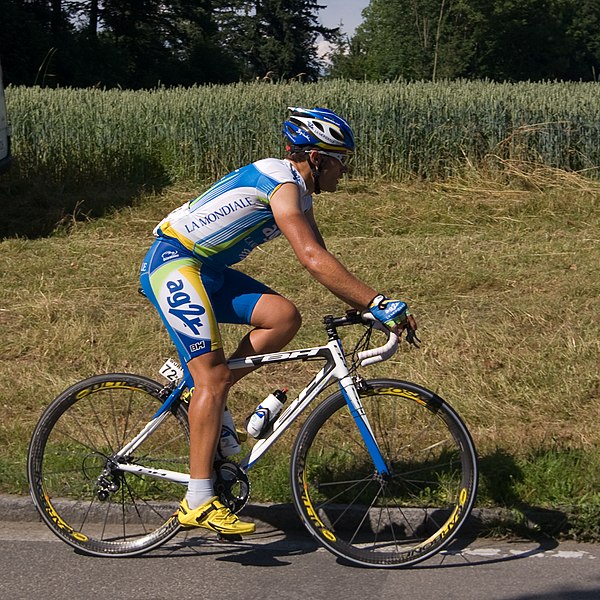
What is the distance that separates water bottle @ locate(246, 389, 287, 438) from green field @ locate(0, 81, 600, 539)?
688mm

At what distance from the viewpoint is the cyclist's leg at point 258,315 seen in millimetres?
5191

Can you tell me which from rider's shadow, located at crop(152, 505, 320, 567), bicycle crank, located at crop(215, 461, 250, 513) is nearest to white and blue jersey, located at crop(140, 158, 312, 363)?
bicycle crank, located at crop(215, 461, 250, 513)

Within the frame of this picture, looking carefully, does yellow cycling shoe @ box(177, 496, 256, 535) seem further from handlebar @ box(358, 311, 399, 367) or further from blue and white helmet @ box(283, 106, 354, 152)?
blue and white helmet @ box(283, 106, 354, 152)

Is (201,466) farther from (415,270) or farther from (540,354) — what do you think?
(415,270)

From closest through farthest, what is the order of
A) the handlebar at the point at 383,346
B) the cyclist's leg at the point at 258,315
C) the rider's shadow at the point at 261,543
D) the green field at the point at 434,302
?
the handlebar at the point at 383,346, the cyclist's leg at the point at 258,315, the rider's shadow at the point at 261,543, the green field at the point at 434,302

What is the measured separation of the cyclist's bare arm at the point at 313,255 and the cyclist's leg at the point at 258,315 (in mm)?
381

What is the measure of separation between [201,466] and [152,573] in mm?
517

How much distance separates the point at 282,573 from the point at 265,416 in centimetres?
69

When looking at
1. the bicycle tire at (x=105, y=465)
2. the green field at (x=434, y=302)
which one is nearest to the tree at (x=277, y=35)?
the green field at (x=434, y=302)

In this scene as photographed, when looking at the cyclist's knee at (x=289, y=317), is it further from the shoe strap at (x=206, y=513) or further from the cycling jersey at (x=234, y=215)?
the shoe strap at (x=206, y=513)

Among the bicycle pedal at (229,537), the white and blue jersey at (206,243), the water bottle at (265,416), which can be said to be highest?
the white and blue jersey at (206,243)

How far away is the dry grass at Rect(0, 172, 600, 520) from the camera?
23.5 ft

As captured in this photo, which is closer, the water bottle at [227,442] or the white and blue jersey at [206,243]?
the white and blue jersey at [206,243]

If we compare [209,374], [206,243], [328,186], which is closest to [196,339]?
[209,374]
